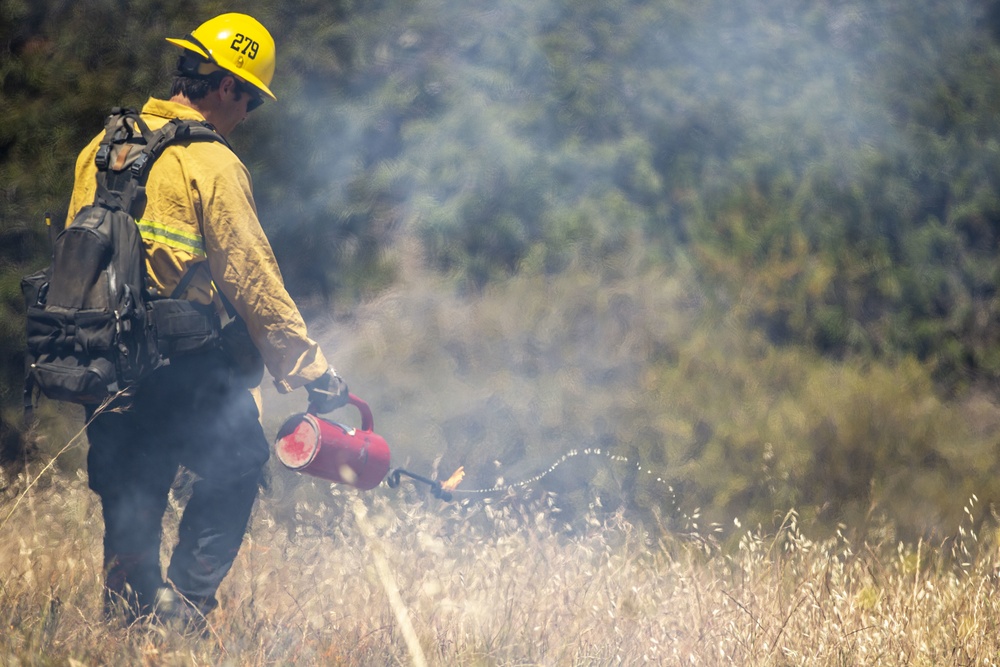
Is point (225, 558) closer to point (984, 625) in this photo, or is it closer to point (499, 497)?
point (499, 497)

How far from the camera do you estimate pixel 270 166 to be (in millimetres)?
4840

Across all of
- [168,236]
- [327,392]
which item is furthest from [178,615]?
[168,236]

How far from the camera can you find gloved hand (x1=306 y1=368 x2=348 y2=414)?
2.84 m

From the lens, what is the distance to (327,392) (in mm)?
2857

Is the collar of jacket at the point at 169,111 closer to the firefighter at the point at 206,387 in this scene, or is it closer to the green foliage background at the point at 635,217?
the firefighter at the point at 206,387

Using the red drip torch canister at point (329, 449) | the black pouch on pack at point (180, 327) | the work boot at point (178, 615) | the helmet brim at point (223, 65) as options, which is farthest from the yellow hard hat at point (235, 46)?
the work boot at point (178, 615)

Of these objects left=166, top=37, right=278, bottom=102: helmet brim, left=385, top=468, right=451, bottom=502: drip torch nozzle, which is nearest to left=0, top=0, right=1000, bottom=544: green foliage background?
left=385, top=468, right=451, bottom=502: drip torch nozzle

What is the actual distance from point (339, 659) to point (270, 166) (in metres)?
2.78

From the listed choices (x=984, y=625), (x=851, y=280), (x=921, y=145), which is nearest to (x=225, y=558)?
(x=984, y=625)

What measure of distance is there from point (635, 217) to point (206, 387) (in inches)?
117

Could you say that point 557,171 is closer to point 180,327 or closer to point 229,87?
point 229,87

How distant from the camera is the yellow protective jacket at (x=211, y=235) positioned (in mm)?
2561

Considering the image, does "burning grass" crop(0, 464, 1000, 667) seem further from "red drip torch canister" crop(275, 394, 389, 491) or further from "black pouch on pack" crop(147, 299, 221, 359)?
"black pouch on pack" crop(147, 299, 221, 359)

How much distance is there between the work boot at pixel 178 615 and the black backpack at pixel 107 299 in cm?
57
